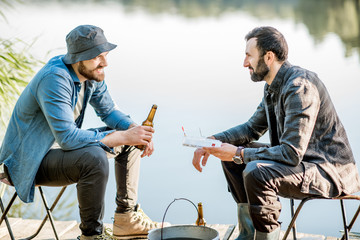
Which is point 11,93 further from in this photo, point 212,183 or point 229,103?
point 229,103

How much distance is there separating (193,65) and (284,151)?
367 inches

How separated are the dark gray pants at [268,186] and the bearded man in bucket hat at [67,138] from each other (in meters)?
0.71

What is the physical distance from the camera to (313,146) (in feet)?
9.75

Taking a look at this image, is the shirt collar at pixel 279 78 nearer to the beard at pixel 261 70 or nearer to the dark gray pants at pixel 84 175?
the beard at pixel 261 70

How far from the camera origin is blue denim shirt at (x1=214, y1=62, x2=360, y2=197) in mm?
2834

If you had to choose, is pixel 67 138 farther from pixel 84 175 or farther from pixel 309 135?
pixel 309 135

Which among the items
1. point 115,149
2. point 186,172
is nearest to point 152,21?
point 186,172

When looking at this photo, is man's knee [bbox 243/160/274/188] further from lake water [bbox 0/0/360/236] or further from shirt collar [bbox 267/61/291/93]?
lake water [bbox 0/0/360/236]

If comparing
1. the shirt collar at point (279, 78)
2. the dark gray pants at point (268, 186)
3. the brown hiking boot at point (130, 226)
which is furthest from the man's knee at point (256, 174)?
the brown hiking boot at point (130, 226)

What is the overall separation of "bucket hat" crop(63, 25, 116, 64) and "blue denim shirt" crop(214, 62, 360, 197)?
96 centimetres

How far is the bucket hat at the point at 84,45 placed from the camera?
3.26 meters

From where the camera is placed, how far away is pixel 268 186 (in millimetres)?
2781

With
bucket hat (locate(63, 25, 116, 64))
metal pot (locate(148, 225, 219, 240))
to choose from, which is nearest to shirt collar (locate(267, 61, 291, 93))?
metal pot (locate(148, 225, 219, 240))

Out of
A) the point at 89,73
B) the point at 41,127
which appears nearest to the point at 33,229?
the point at 41,127
